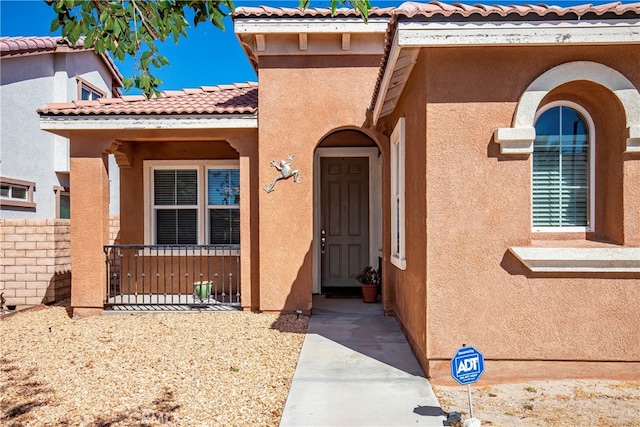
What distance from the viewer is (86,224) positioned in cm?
747

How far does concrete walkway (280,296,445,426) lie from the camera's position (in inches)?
142

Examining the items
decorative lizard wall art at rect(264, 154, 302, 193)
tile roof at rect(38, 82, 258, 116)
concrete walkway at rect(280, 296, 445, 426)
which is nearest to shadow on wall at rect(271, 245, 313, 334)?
concrete walkway at rect(280, 296, 445, 426)

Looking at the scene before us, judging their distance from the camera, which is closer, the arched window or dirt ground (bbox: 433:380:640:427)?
dirt ground (bbox: 433:380:640:427)

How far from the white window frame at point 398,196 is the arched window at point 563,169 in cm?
166

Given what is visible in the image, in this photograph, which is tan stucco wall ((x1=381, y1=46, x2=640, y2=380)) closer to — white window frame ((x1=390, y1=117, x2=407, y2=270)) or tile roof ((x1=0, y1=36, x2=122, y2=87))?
white window frame ((x1=390, y1=117, x2=407, y2=270))

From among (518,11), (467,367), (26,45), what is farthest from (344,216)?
(26,45)

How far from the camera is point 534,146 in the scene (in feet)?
14.9

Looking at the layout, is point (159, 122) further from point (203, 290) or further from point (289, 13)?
point (203, 290)

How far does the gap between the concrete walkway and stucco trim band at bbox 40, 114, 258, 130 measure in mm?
3572

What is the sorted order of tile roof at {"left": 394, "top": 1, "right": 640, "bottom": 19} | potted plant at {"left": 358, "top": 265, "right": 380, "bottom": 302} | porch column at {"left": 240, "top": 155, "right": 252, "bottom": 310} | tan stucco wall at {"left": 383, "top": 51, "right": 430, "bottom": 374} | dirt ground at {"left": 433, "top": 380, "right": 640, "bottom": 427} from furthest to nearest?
potted plant at {"left": 358, "top": 265, "right": 380, "bottom": 302} → porch column at {"left": 240, "top": 155, "right": 252, "bottom": 310} → tan stucco wall at {"left": 383, "top": 51, "right": 430, "bottom": 374} → tile roof at {"left": 394, "top": 1, "right": 640, "bottom": 19} → dirt ground at {"left": 433, "top": 380, "right": 640, "bottom": 427}

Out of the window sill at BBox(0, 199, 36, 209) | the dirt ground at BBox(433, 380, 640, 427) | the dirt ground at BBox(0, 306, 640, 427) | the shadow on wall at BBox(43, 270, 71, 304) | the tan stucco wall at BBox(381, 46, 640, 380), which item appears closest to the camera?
A: the dirt ground at BBox(433, 380, 640, 427)

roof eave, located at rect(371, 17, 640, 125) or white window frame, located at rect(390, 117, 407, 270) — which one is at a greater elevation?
roof eave, located at rect(371, 17, 640, 125)

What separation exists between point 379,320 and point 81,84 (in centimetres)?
1286

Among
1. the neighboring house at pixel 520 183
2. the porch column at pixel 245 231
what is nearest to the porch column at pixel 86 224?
the porch column at pixel 245 231
